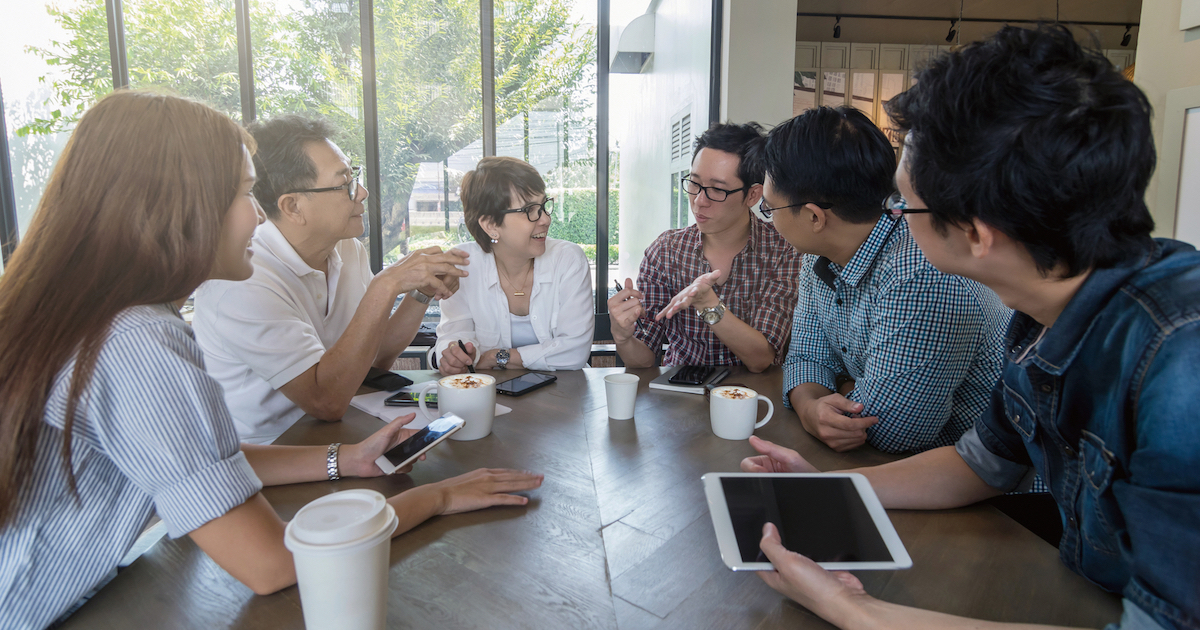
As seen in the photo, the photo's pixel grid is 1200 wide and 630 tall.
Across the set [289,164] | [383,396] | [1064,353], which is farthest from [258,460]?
[1064,353]

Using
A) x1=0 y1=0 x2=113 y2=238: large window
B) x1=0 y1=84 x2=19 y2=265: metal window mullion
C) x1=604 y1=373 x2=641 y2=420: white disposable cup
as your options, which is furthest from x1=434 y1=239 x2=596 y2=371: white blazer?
x1=0 y1=84 x2=19 y2=265: metal window mullion

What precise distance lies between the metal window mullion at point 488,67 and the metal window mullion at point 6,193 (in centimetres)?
305

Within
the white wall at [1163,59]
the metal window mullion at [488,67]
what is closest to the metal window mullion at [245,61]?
the metal window mullion at [488,67]

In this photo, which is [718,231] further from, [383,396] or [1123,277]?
[1123,277]

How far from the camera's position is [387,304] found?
68.1 inches

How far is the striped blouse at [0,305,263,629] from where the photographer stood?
759mm

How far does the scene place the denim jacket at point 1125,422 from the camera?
624 mm

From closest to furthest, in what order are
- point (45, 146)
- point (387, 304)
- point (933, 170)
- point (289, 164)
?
point (933, 170) < point (387, 304) < point (289, 164) < point (45, 146)

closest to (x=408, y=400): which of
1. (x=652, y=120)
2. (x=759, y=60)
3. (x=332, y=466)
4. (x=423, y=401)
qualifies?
(x=423, y=401)

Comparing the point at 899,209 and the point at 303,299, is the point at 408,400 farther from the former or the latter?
the point at 899,209

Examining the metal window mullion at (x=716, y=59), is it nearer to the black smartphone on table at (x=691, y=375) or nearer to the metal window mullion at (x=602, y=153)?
the metal window mullion at (x=602, y=153)

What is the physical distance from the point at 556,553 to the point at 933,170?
77 cm

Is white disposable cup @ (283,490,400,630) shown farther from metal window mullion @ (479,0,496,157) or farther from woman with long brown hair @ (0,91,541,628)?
metal window mullion @ (479,0,496,157)

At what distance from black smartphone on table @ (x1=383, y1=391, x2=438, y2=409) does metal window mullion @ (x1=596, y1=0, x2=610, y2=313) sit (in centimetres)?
295
